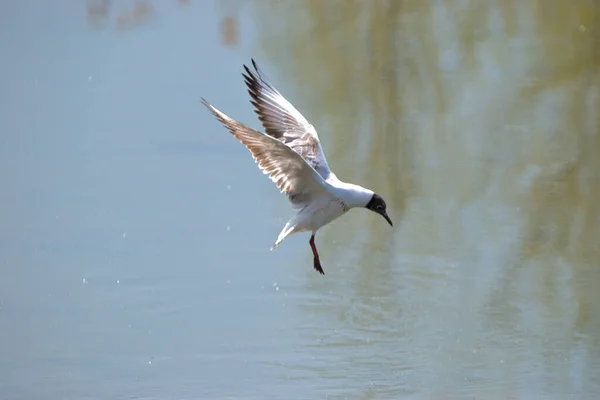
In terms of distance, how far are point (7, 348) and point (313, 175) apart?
206 cm

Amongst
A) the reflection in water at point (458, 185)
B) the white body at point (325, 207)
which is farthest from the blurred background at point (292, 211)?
the white body at point (325, 207)

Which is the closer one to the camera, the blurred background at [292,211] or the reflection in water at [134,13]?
the blurred background at [292,211]

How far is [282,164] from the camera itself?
23.3ft

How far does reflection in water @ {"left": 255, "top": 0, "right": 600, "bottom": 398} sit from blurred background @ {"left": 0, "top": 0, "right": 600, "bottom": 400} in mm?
26

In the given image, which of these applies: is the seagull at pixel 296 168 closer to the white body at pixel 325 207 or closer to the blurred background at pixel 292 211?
the white body at pixel 325 207

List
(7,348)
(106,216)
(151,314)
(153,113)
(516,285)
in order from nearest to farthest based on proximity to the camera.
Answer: (7,348), (151,314), (516,285), (106,216), (153,113)

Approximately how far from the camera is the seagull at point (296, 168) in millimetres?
6902

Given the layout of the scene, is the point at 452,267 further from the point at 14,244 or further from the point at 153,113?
the point at 153,113

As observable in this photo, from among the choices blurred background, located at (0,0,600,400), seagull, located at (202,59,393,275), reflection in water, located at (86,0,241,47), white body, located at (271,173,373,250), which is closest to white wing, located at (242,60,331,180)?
seagull, located at (202,59,393,275)

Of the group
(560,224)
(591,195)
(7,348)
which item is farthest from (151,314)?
(591,195)

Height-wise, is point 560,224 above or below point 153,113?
below

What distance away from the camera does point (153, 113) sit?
11.2 m

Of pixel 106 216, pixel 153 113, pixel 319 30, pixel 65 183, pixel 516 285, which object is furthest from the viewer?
pixel 319 30

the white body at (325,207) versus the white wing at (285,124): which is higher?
the white wing at (285,124)
